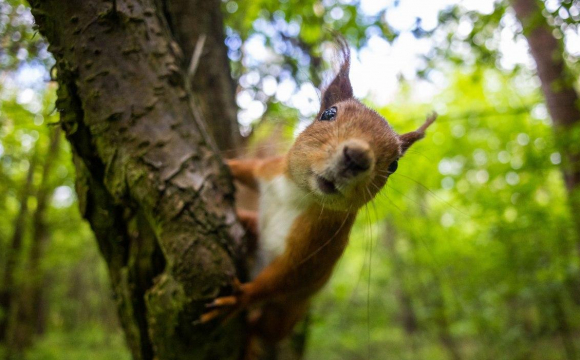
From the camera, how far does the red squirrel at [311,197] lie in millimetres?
1669

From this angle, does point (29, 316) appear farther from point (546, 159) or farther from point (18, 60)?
point (546, 159)

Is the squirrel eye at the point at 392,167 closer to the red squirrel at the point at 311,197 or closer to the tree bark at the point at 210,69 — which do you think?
the red squirrel at the point at 311,197

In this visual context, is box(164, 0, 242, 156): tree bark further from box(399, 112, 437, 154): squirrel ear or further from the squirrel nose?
the squirrel nose

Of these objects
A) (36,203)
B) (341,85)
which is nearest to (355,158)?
(341,85)

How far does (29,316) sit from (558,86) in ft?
31.4

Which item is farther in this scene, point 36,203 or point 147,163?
point 36,203

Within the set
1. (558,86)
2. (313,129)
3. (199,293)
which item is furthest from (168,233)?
(558,86)

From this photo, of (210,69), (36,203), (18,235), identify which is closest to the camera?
(210,69)

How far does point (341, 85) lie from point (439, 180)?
13.8 feet

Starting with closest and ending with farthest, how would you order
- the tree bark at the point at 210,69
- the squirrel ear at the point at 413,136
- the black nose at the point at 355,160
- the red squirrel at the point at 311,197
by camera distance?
the black nose at the point at 355,160, the red squirrel at the point at 311,197, the squirrel ear at the point at 413,136, the tree bark at the point at 210,69

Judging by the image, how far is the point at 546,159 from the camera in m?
3.54

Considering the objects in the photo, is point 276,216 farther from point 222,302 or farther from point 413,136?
point 413,136

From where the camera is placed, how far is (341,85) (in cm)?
216

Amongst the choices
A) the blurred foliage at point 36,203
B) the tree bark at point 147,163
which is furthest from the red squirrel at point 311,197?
the blurred foliage at point 36,203
